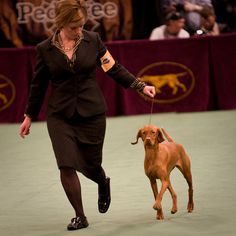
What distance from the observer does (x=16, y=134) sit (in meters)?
11.2

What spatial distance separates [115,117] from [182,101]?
3.23ft

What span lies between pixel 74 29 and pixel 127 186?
88.0 inches

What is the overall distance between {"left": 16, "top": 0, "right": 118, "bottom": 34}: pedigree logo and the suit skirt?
8.40 metres

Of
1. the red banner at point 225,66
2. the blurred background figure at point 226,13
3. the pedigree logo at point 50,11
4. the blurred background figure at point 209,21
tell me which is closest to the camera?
the red banner at point 225,66

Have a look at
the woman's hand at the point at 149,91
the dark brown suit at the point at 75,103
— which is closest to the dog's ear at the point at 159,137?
the woman's hand at the point at 149,91

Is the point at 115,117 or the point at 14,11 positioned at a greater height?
the point at 14,11

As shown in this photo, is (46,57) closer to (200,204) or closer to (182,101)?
(200,204)

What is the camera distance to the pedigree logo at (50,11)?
46.9ft

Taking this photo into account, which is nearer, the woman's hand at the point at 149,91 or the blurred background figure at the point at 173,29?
the woman's hand at the point at 149,91

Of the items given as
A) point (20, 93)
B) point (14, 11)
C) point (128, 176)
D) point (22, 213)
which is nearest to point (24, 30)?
point (14, 11)

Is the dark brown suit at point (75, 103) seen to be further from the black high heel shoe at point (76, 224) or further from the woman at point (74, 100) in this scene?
the black high heel shoe at point (76, 224)

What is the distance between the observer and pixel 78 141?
5973 millimetres

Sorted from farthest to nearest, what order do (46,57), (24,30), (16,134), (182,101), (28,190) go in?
1. (24,30)
2. (182,101)
3. (16,134)
4. (28,190)
5. (46,57)

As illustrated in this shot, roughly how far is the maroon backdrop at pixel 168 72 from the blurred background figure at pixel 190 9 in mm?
1460
